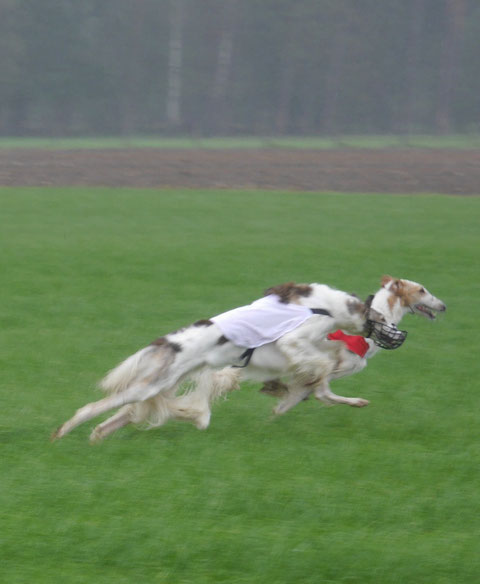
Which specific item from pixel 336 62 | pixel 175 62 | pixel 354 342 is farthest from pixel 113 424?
pixel 175 62

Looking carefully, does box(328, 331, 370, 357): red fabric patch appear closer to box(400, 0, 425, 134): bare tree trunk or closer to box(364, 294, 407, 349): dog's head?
box(364, 294, 407, 349): dog's head

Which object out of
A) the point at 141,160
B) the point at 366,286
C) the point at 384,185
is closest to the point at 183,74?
the point at 141,160

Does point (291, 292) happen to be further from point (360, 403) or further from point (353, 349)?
point (360, 403)

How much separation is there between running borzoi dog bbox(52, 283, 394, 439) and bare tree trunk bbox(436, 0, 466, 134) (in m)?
50.8

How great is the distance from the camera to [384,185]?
80.5 ft

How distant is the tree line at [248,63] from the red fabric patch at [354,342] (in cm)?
4987

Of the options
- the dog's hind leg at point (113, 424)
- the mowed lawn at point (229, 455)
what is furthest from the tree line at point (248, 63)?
the dog's hind leg at point (113, 424)

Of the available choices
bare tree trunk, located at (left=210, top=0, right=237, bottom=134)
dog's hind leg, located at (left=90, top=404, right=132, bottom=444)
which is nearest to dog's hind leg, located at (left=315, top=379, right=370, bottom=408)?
dog's hind leg, located at (left=90, top=404, right=132, bottom=444)

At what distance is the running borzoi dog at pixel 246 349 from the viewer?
6855mm

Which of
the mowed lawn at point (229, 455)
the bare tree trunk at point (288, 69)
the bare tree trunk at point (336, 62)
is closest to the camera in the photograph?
the mowed lawn at point (229, 455)

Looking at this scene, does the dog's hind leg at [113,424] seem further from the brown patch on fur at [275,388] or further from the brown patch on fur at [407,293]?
the brown patch on fur at [407,293]

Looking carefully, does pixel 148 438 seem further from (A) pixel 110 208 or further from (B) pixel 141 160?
(B) pixel 141 160

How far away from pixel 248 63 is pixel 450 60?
12.5 m

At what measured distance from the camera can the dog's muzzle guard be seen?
744cm
